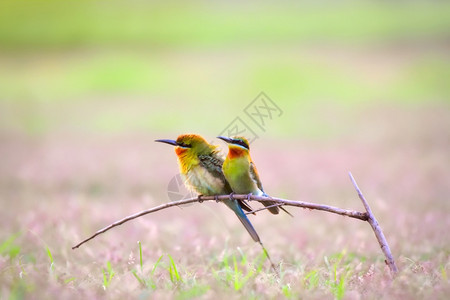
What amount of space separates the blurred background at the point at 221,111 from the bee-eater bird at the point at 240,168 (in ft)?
2.40

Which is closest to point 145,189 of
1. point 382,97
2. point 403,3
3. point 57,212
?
point 57,212

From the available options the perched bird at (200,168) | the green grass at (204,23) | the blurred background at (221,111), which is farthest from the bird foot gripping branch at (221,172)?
the green grass at (204,23)

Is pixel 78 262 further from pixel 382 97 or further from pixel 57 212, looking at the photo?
pixel 382 97

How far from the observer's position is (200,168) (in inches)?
138

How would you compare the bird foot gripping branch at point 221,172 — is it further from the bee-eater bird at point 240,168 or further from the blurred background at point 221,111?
the blurred background at point 221,111

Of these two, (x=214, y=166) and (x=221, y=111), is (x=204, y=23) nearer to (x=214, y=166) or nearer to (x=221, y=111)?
(x=221, y=111)

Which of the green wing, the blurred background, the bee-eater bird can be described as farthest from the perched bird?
the blurred background

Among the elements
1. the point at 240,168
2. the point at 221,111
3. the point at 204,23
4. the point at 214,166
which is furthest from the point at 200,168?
the point at 204,23

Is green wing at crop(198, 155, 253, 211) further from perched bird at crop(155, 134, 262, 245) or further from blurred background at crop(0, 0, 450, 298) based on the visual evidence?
blurred background at crop(0, 0, 450, 298)

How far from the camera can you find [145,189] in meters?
6.67

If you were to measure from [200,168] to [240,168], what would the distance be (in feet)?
1.15

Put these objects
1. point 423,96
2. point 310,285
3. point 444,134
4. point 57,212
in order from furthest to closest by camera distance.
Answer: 1. point 423,96
2. point 444,134
3. point 57,212
4. point 310,285

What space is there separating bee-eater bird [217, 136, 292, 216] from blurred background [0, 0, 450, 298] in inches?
28.8

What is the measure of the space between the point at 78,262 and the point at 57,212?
156cm
